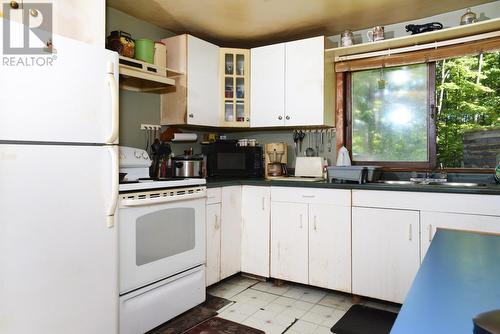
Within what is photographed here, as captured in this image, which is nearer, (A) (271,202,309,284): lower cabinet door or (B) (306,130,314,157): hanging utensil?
(A) (271,202,309,284): lower cabinet door

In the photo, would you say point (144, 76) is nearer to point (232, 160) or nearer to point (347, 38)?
point (232, 160)

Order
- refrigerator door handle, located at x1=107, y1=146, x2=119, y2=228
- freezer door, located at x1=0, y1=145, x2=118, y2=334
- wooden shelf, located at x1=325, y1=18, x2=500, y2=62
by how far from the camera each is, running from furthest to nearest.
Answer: wooden shelf, located at x1=325, y1=18, x2=500, y2=62, refrigerator door handle, located at x1=107, y1=146, x2=119, y2=228, freezer door, located at x1=0, y1=145, x2=118, y2=334

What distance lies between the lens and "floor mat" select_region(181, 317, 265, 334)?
2.20 metres

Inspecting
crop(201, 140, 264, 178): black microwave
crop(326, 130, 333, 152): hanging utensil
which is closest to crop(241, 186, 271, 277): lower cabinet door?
crop(201, 140, 264, 178): black microwave

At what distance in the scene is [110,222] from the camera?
190 centimetres

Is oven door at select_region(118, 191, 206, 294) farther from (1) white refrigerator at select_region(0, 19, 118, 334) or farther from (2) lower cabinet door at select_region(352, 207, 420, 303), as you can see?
(2) lower cabinet door at select_region(352, 207, 420, 303)

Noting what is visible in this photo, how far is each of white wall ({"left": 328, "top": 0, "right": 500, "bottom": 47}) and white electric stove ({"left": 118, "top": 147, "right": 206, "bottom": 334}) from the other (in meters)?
2.04

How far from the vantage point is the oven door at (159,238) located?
2049 millimetres

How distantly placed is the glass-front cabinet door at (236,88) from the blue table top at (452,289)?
8.01 feet

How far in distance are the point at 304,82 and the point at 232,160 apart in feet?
3.23

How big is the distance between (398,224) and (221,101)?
1907 mm

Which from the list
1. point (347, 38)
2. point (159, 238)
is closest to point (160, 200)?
point (159, 238)

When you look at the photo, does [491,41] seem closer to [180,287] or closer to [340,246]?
[340,246]

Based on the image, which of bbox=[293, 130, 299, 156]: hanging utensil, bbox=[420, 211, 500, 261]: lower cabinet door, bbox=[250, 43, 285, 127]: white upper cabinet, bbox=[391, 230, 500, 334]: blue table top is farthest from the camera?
bbox=[293, 130, 299, 156]: hanging utensil
